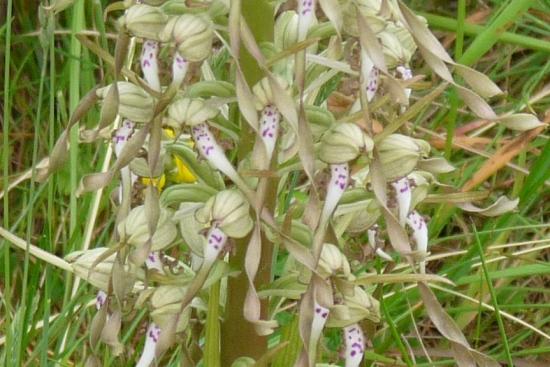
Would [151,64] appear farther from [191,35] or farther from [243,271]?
[243,271]

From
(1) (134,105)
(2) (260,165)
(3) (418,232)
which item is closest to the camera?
(2) (260,165)

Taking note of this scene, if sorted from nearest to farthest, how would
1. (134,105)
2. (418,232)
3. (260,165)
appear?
(260,165)
(134,105)
(418,232)

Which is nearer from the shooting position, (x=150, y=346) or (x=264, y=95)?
(x=264, y=95)

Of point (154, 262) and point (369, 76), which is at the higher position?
point (369, 76)

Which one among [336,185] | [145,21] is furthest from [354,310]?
[145,21]

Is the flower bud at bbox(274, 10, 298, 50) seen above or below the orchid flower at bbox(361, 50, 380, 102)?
above

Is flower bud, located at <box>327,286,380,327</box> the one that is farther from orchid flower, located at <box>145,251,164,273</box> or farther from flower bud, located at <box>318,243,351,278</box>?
orchid flower, located at <box>145,251,164,273</box>

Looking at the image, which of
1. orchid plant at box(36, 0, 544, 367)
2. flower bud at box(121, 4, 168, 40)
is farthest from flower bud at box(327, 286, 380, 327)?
flower bud at box(121, 4, 168, 40)
